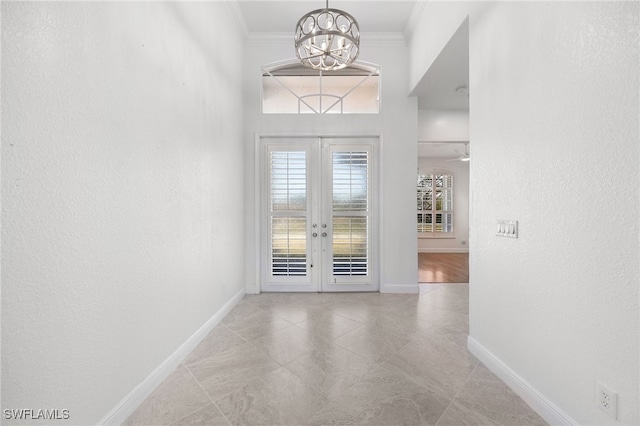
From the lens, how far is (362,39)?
400 cm

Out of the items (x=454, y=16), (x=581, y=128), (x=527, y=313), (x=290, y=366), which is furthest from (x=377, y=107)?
(x=290, y=366)

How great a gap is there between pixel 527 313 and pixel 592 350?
40 centimetres

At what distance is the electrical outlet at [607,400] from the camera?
123cm

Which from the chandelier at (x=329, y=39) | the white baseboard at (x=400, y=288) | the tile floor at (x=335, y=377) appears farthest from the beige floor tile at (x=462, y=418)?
the chandelier at (x=329, y=39)

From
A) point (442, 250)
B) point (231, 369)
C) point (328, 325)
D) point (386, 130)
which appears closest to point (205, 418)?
point (231, 369)

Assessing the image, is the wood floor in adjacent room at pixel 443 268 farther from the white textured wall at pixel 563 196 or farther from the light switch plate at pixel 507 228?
the light switch plate at pixel 507 228

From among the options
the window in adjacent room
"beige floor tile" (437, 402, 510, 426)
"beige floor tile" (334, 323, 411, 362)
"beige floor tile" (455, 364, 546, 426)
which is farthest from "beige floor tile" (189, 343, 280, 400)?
the window in adjacent room

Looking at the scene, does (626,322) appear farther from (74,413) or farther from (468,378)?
(74,413)

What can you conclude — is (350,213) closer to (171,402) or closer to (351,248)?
(351,248)

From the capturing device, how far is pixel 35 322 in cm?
114

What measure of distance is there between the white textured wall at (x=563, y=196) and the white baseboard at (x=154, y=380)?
247 cm

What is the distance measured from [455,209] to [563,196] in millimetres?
7850

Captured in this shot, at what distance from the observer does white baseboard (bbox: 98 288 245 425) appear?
1543 millimetres

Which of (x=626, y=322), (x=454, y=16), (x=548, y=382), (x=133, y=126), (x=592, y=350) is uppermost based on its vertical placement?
(x=454, y=16)
